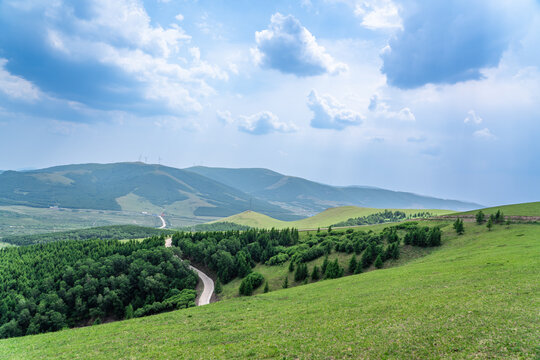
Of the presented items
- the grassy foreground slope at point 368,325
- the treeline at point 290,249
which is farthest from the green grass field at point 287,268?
the grassy foreground slope at point 368,325

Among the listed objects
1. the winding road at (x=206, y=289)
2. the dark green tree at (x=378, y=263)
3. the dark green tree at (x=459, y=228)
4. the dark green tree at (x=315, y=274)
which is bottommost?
the winding road at (x=206, y=289)

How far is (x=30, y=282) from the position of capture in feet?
314

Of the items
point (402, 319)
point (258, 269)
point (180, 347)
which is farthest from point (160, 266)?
point (402, 319)

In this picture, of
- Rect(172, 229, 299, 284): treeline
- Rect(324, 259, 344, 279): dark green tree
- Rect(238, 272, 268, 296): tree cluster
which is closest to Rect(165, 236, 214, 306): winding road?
Answer: Rect(172, 229, 299, 284): treeline

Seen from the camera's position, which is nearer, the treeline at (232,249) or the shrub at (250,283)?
the shrub at (250,283)

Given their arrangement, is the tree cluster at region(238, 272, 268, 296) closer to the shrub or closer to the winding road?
the shrub

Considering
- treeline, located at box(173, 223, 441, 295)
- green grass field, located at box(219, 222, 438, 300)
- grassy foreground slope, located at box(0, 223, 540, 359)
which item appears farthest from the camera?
treeline, located at box(173, 223, 441, 295)

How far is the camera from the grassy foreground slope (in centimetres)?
2417

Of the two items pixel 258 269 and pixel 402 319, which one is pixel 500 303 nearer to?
pixel 402 319

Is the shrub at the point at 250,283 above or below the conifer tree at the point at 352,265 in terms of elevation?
below

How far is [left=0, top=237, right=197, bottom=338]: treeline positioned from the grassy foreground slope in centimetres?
4001

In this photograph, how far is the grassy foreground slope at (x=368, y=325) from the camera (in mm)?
24172

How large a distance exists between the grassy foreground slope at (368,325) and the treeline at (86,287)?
4001cm

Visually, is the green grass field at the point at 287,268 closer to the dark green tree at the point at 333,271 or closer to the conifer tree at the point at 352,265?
the conifer tree at the point at 352,265
